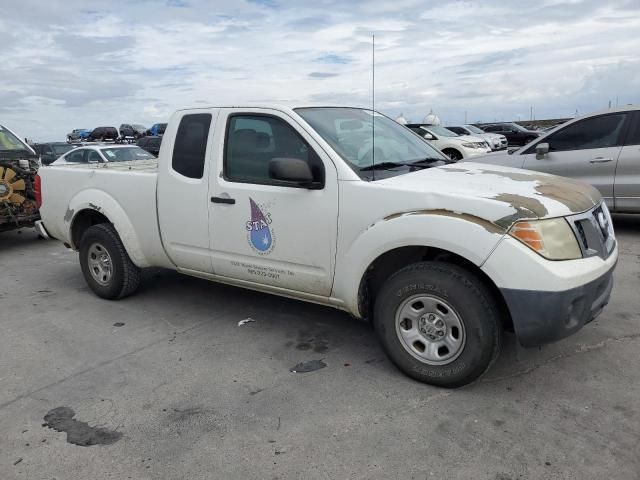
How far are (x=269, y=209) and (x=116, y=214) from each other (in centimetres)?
190

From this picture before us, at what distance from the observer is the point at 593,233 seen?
3227 millimetres

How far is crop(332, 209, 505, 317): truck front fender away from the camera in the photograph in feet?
9.89

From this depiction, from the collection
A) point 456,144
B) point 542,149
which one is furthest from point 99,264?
point 456,144

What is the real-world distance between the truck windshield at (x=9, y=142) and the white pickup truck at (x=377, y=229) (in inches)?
187

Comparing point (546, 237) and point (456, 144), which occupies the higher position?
point (456, 144)

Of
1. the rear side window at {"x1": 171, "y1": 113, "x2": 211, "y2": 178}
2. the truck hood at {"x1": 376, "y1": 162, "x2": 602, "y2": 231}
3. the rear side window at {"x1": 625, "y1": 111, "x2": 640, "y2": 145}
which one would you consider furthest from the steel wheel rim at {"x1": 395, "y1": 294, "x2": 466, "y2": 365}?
the rear side window at {"x1": 625, "y1": 111, "x2": 640, "y2": 145}

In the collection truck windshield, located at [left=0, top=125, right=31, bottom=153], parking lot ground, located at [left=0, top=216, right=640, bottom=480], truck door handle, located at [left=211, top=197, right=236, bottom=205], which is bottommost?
parking lot ground, located at [left=0, top=216, right=640, bottom=480]

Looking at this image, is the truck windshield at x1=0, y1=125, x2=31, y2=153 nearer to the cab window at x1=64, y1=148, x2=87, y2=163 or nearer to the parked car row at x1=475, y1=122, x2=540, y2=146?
the cab window at x1=64, y1=148, x2=87, y2=163

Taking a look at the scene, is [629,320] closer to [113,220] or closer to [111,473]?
[111,473]

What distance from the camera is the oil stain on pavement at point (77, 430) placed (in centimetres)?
290

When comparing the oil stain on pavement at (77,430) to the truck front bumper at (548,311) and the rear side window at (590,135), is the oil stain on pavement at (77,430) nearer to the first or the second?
the truck front bumper at (548,311)

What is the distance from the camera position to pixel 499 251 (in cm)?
296

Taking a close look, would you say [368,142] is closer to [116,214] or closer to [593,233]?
[593,233]

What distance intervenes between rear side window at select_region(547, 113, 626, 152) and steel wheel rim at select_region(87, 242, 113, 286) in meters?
6.27
